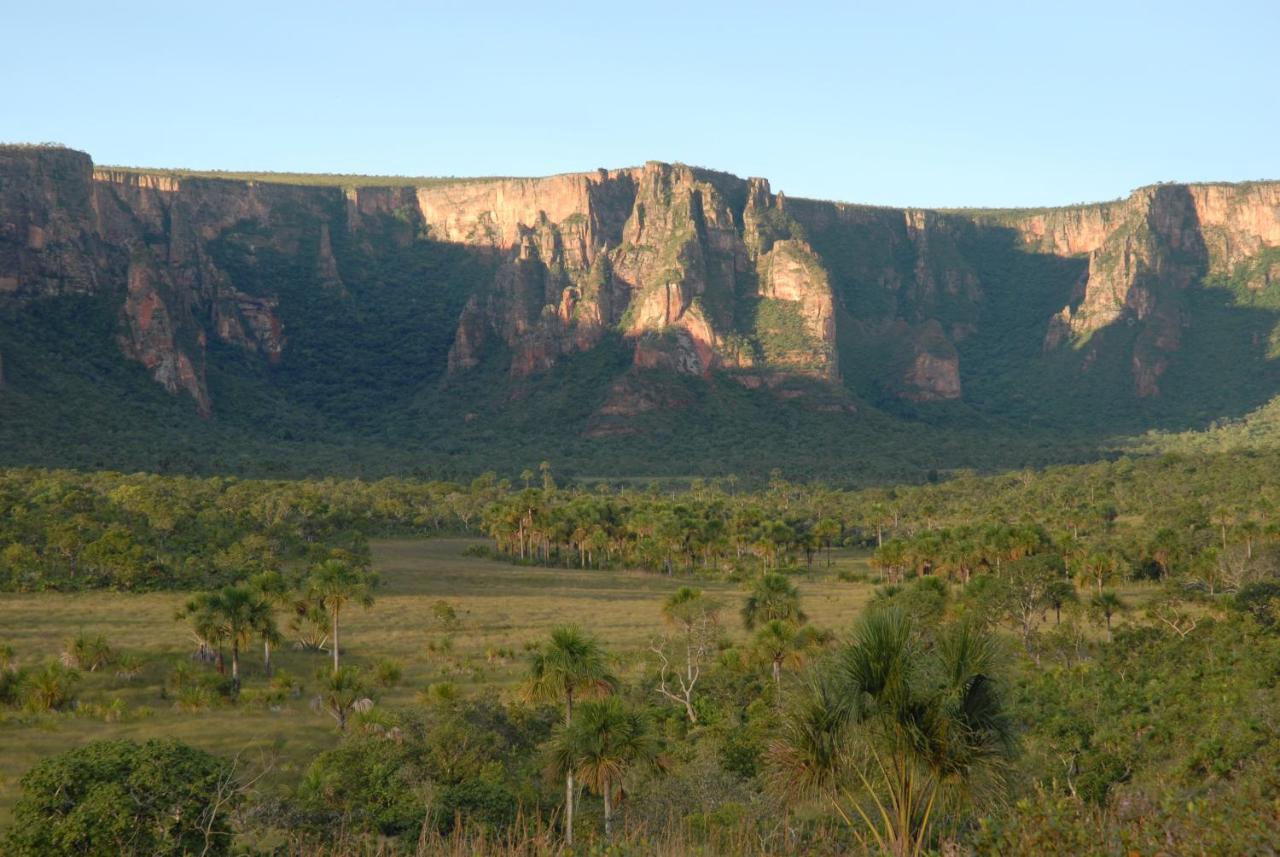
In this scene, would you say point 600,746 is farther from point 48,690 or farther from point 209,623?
point 209,623

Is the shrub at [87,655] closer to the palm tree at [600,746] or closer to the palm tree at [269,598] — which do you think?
the palm tree at [269,598]

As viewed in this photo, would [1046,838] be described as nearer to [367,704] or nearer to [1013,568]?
[367,704]

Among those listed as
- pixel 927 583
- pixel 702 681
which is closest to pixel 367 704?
pixel 702 681

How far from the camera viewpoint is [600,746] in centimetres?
2295

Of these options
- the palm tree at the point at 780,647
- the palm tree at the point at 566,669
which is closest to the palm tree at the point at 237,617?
the palm tree at the point at 566,669

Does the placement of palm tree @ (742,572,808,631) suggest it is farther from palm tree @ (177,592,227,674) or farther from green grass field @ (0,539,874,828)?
palm tree @ (177,592,227,674)

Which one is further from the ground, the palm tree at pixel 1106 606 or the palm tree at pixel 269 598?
the palm tree at pixel 269 598

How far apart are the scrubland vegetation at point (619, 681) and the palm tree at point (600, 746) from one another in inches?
2.6

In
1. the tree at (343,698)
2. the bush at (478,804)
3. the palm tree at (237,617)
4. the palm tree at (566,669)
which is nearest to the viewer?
the bush at (478,804)

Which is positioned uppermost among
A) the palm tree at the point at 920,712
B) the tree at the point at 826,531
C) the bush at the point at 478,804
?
the palm tree at the point at 920,712

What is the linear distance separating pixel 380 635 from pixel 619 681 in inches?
705

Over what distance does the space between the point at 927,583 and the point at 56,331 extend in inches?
5416

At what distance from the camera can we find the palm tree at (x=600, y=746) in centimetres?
2291

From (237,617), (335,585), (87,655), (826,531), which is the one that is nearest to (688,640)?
(335,585)
